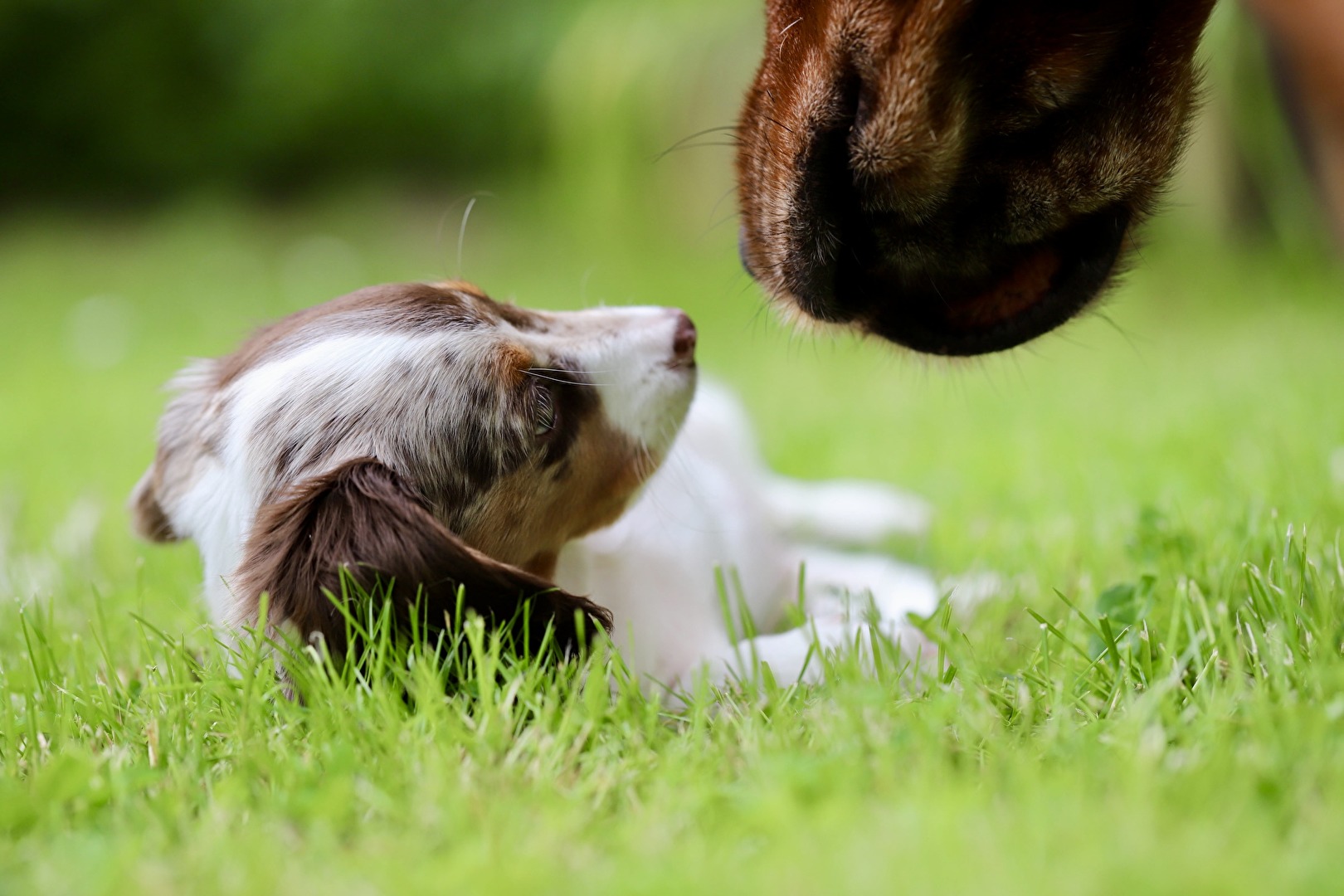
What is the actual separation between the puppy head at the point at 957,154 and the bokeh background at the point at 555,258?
188mm

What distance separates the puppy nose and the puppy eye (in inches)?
11.9

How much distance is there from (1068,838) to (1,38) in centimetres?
1178

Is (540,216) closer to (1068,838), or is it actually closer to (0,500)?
(0,500)

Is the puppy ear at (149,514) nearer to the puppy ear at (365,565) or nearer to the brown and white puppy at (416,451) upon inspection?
the brown and white puppy at (416,451)

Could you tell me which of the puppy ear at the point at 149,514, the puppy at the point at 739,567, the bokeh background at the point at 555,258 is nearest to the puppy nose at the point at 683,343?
the bokeh background at the point at 555,258

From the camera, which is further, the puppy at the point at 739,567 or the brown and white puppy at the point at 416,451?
the puppy at the point at 739,567

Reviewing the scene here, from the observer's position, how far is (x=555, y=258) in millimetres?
8414

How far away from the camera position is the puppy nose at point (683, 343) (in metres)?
2.34

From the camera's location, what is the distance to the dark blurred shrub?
419 inches

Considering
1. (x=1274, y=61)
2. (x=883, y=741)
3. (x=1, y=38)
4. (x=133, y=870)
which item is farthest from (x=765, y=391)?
(x=1, y=38)

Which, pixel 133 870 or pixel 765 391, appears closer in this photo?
pixel 133 870

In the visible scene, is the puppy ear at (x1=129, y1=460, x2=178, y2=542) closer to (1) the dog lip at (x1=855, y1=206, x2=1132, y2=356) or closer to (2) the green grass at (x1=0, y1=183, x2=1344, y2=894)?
(2) the green grass at (x1=0, y1=183, x2=1344, y2=894)

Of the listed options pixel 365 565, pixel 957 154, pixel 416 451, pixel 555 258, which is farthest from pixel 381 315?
pixel 555 258

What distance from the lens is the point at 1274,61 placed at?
4.25 meters
